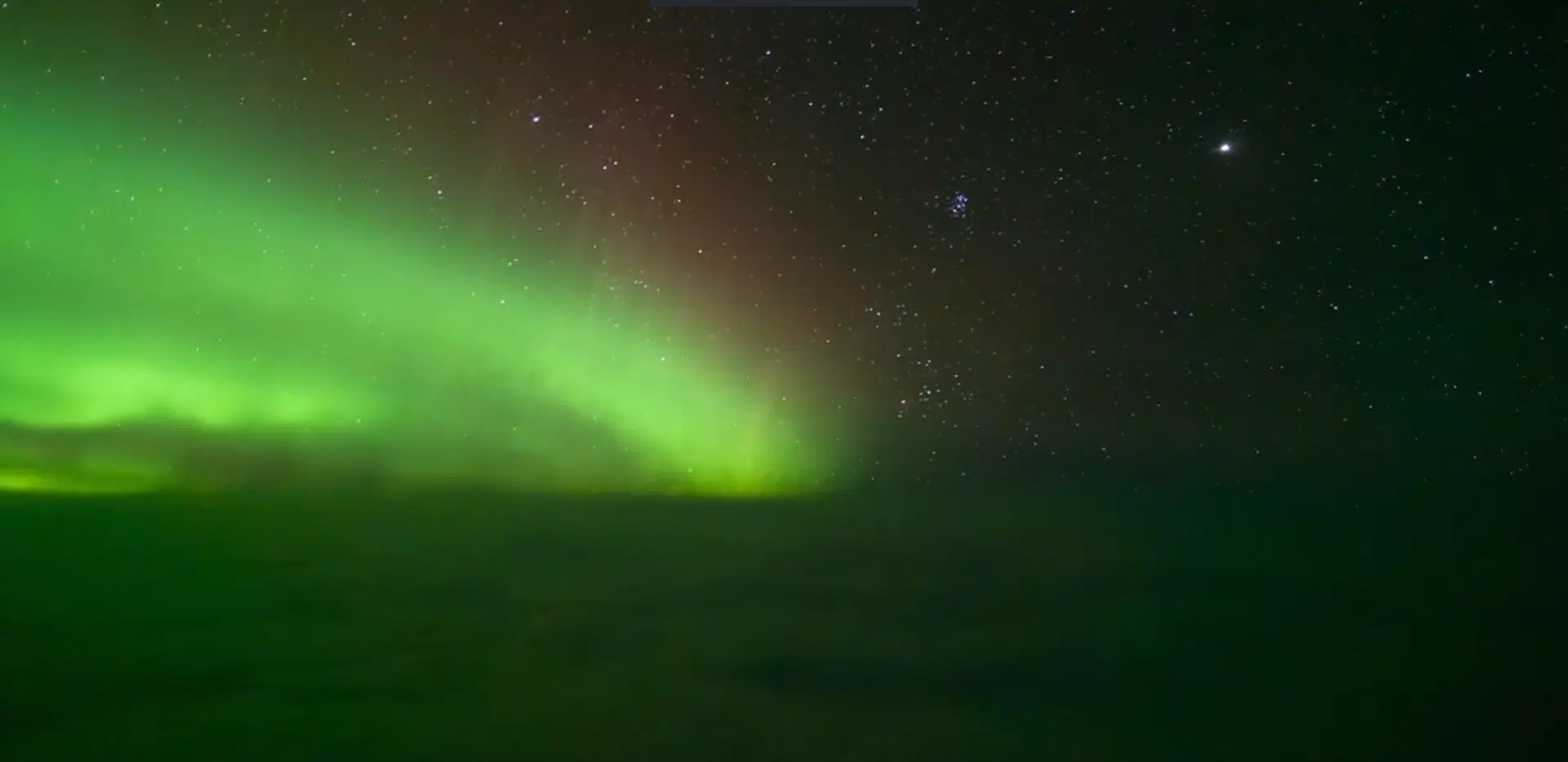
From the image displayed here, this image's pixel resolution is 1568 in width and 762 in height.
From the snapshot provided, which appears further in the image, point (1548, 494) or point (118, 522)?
point (1548, 494)

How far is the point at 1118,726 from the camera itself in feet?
5.56

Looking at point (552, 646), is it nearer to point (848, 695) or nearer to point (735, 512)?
point (848, 695)

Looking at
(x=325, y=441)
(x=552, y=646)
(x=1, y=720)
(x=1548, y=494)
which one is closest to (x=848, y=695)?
(x=552, y=646)

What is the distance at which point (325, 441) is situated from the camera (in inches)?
146

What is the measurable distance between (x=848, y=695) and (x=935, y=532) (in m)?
1.42

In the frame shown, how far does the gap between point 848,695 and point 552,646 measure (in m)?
0.61

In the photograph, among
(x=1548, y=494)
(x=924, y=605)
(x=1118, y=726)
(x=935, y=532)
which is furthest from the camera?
(x=1548, y=494)

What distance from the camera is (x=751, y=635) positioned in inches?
83.5

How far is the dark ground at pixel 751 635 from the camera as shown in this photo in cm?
159

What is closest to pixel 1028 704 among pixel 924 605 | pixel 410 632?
pixel 924 605

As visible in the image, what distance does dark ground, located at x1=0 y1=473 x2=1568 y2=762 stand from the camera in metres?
1.59

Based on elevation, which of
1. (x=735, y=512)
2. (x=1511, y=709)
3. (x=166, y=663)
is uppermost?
→ (x=735, y=512)

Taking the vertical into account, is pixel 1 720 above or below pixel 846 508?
below

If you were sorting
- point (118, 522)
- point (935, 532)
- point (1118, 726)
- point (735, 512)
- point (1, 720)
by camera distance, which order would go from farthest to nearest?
point (735, 512) < point (935, 532) < point (118, 522) < point (1118, 726) < point (1, 720)
